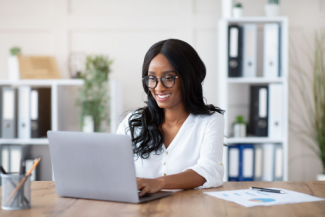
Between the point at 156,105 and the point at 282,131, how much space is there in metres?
1.42

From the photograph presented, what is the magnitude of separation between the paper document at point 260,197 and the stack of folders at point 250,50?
1.70 m

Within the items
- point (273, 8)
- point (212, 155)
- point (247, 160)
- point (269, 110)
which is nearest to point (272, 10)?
point (273, 8)

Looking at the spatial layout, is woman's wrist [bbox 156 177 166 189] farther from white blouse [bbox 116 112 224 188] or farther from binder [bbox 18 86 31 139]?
binder [bbox 18 86 31 139]

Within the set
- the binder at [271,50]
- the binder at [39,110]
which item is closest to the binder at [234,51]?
the binder at [271,50]

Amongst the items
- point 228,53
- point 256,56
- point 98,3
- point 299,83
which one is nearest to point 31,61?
point 98,3

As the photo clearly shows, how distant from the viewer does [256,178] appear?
2.83 m

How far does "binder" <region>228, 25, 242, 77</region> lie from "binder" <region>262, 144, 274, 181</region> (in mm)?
612

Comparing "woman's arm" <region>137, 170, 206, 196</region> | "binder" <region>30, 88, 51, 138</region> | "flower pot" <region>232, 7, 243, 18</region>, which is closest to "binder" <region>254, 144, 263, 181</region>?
"flower pot" <region>232, 7, 243, 18</region>

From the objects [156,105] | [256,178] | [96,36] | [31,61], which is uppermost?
[96,36]

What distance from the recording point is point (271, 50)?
9.15 ft

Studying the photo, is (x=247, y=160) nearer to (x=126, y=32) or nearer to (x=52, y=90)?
(x=126, y=32)

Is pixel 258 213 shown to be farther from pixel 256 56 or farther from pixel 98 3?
pixel 98 3

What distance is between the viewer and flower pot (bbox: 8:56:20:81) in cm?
284

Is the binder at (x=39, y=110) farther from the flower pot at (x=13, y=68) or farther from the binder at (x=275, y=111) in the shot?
the binder at (x=275, y=111)
